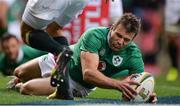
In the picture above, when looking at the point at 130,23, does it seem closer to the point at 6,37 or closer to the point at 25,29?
the point at 25,29

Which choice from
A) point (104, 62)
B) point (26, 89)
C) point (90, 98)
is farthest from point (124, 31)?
point (26, 89)

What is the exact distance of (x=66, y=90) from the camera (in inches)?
255

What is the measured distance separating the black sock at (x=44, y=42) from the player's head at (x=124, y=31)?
495 millimetres

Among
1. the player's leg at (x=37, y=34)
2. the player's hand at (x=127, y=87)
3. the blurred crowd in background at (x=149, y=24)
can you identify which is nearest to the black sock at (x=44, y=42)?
the player's leg at (x=37, y=34)

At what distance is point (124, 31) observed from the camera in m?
6.58

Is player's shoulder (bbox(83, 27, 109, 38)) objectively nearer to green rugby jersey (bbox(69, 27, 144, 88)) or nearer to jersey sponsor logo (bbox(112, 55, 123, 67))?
green rugby jersey (bbox(69, 27, 144, 88))

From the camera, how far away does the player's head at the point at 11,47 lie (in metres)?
11.3

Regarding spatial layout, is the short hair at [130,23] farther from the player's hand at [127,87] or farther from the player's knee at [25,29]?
the player's knee at [25,29]

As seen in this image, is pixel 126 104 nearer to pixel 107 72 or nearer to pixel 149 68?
pixel 107 72

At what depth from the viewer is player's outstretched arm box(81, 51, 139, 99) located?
641 centimetres

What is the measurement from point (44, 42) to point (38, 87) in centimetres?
111

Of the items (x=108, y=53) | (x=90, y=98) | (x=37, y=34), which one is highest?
(x=37, y=34)

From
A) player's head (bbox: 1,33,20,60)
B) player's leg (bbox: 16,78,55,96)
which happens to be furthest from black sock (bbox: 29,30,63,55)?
player's head (bbox: 1,33,20,60)

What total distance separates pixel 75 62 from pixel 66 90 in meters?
→ 0.68
